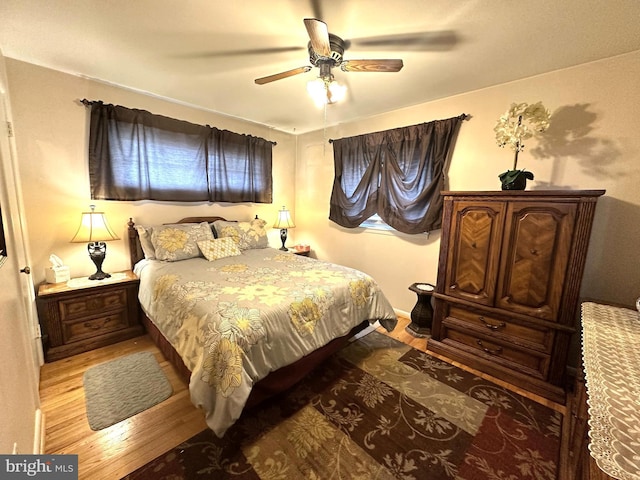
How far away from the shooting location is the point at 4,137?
5.73 ft

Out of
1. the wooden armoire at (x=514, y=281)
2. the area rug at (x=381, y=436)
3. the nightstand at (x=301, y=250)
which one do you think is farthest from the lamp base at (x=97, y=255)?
the wooden armoire at (x=514, y=281)

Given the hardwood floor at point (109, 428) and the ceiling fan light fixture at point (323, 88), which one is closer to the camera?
the hardwood floor at point (109, 428)

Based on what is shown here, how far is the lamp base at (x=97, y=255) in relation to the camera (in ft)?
7.68

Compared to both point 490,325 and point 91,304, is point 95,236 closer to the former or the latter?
point 91,304

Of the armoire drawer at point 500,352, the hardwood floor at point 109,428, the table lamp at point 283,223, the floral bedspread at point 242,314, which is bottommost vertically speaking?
the hardwood floor at point 109,428

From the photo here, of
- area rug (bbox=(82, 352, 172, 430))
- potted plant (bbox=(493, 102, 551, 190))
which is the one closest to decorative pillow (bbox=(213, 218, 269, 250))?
area rug (bbox=(82, 352, 172, 430))

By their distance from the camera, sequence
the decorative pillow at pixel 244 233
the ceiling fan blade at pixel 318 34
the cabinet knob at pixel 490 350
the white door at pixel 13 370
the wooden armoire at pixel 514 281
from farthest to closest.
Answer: the decorative pillow at pixel 244 233
the cabinet knob at pixel 490 350
the wooden armoire at pixel 514 281
the ceiling fan blade at pixel 318 34
the white door at pixel 13 370

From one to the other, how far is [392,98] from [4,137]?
3.19m

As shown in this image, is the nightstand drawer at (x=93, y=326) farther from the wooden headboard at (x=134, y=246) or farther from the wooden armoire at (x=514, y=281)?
the wooden armoire at (x=514, y=281)

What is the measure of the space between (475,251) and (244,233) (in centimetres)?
252

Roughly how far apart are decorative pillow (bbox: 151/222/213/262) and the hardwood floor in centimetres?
106

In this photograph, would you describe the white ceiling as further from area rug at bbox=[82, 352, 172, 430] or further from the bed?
area rug at bbox=[82, 352, 172, 430]

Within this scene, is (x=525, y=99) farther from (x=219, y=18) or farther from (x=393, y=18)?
(x=219, y=18)

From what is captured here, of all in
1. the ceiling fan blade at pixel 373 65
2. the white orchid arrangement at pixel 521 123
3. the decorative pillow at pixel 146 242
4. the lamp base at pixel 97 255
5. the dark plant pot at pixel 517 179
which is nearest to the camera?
the ceiling fan blade at pixel 373 65
